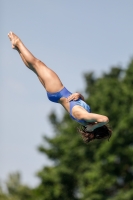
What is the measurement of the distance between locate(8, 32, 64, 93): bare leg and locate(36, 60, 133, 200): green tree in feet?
98.7

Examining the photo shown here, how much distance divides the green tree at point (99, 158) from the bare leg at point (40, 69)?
30.1 metres

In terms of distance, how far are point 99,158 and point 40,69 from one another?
32356mm

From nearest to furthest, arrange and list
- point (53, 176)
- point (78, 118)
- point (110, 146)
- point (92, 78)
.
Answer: point (78, 118) → point (110, 146) → point (53, 176) → point (92, 78)

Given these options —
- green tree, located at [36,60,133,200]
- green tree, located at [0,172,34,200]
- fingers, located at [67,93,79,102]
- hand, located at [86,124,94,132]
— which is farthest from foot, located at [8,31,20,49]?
green tree, located at [0,172,34,200]

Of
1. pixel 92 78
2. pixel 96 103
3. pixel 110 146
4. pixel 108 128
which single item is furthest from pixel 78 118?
pixel 92 78

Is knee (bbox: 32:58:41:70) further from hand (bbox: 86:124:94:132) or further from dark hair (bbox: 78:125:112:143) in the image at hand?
hand (bbox: 86:124:94:132)

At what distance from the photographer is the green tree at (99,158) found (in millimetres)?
44062

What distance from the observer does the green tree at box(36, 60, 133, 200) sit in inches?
1735

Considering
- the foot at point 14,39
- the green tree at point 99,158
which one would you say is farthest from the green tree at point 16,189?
the foot at point 14,39

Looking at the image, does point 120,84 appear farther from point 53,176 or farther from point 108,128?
point 108,128

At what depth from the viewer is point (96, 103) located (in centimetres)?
4822

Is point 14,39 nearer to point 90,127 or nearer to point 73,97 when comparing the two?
point 73,97

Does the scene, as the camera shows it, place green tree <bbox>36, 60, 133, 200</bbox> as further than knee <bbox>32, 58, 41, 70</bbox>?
Yes

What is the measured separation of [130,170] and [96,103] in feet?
19.3
